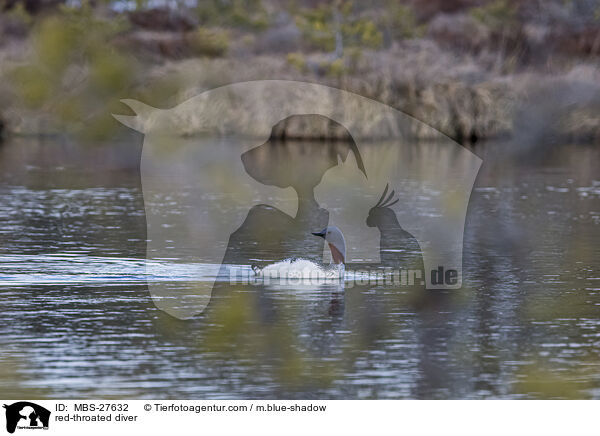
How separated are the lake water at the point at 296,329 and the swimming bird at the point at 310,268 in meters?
0.36

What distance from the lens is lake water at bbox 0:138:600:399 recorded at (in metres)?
8.48

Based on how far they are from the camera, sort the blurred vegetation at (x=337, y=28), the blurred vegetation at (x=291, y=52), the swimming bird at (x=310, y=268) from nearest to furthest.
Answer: the swimming bird at (x=310, y=268) < the blurred vegetation at (x=291, y=52) < the blurred vegetation at (x=337, y=28)

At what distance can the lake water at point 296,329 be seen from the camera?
848cm

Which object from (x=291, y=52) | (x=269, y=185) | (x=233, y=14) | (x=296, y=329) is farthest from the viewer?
(x=233, y=14)

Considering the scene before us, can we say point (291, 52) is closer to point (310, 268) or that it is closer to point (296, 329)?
point (310, 268)

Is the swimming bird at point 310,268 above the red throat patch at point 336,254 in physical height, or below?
below

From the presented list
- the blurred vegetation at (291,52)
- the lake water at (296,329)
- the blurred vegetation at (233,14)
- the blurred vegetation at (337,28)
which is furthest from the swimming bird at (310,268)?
the blurred vegetation at (233,14)

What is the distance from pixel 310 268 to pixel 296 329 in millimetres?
2282

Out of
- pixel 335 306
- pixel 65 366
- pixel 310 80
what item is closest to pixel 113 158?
pixel 310 80

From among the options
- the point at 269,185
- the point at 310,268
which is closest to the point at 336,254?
the point at 310,268

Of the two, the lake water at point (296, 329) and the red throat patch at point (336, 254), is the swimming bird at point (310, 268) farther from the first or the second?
the lake water at point (296, 329)

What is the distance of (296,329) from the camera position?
10062 mm

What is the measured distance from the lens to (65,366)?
880 centimetres
